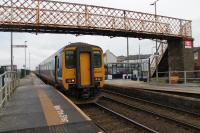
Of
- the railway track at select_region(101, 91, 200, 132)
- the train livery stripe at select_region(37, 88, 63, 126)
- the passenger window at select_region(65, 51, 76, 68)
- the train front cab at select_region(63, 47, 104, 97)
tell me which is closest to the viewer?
the train livery stripe at select_region(37, 88, 63, 126)

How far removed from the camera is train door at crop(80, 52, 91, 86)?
581 inches

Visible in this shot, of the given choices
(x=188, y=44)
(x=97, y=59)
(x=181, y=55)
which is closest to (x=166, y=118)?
(x=97, y=59)

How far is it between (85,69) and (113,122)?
467 centimetres

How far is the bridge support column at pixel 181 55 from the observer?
26547mm

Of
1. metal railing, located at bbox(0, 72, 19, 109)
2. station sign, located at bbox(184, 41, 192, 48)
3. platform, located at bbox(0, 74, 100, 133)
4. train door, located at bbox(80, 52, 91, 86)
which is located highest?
station sign, located at bbox(184, 41, 192, 48)

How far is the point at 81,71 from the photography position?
582 inches

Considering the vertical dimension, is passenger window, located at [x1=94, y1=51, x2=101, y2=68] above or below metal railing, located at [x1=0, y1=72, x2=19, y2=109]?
above

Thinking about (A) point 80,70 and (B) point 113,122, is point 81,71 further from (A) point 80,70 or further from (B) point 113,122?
(B) point 113,122

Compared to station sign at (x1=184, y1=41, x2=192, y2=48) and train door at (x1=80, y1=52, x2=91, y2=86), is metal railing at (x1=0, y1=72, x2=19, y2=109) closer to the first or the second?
train door at (x1=80, y1=52, x2=91, y2=86)

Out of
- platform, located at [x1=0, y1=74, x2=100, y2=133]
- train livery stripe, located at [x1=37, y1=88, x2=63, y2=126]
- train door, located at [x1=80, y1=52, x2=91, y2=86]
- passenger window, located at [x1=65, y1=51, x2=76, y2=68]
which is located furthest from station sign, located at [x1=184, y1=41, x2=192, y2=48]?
train livery stripe, located at [x1=37, y1=88, x2=63, y2=126]

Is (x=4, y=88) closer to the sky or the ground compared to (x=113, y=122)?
closer to the sky

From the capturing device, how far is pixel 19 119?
8.95 metres

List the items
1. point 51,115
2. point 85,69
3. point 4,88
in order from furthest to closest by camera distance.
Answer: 1. point 85,69
2. point 4,88
3. point 51,115

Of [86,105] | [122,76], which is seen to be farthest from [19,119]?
[122,76]
